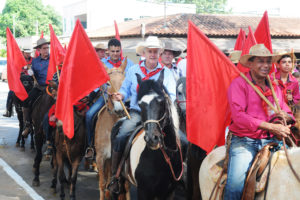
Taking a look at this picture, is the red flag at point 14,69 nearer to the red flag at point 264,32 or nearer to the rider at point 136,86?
the rider at point 136,86

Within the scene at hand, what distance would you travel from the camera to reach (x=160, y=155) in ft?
14.8

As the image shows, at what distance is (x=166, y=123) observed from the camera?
4.38 meters

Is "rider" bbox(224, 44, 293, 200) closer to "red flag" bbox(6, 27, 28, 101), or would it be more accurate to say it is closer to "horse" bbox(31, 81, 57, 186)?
"horse" bbox(31, 81, 57, 186)

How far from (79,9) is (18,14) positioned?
2095 centimetres

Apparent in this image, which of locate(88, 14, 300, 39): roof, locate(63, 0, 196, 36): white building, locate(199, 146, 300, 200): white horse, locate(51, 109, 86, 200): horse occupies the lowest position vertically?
locate(51, 109, 86, 200): horse

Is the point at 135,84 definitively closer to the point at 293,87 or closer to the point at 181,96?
the point at 181,96

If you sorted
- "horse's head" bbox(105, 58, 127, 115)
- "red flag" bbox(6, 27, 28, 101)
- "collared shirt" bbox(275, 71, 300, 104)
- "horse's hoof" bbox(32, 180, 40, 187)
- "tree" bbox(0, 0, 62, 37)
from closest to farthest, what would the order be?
"horse's head" bbox(105, 58, 127, 115)
"collared shirt" bbox(275, 71, 300, 104)
"horse's hoof" bbox(32, 180, 40, 187)
"red flag" bbox(6, 27, 28, 101)
"tree" bbox(0, 0, 62, 37)

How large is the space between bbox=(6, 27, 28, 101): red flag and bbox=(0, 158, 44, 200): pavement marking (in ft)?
5.51

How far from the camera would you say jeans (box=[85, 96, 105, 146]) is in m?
7.00

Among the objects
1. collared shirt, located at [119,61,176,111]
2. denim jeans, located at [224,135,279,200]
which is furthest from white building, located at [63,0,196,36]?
denim jeans, located at [224,135,279,200]

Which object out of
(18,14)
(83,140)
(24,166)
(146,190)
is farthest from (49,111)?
(18,14)

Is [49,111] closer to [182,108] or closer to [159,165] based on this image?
[182,108]

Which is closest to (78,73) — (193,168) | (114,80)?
(114,80)

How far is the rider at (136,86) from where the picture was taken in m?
5.18
